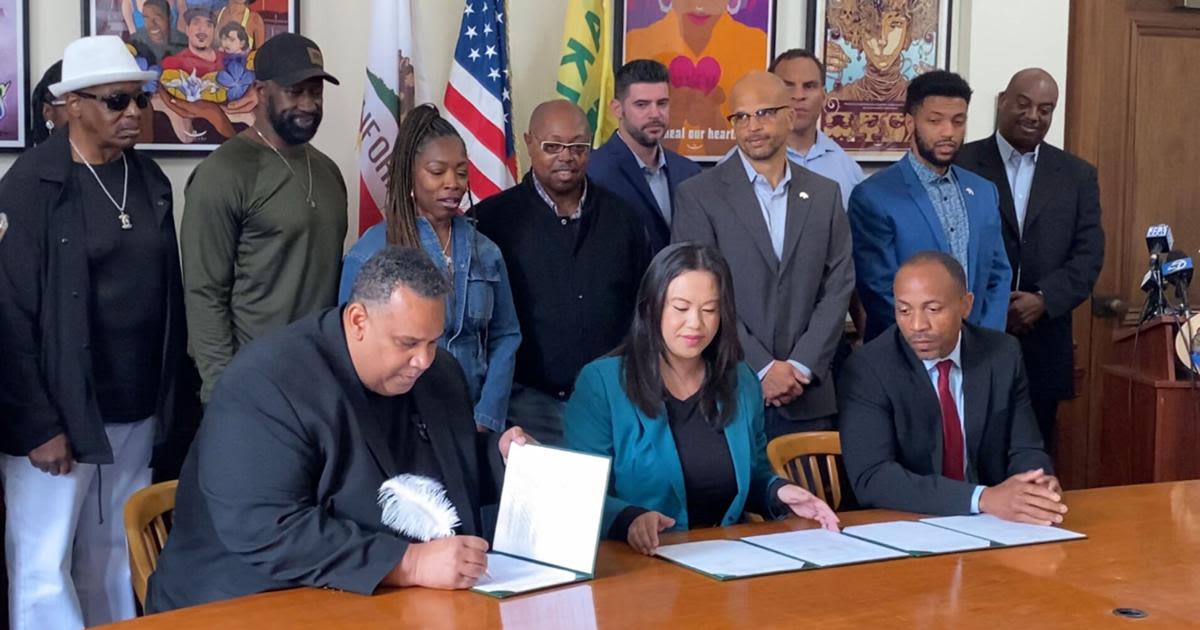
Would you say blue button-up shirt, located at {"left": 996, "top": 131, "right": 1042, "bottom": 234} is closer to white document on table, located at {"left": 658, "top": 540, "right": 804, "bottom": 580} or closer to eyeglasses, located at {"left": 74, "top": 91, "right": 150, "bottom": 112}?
white document on table, located at {"left": 658, "top": 540, "right": 804, "bottom": 580}

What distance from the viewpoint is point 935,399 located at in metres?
3.35

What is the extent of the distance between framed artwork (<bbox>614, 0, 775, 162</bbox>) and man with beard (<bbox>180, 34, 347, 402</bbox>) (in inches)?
64.7

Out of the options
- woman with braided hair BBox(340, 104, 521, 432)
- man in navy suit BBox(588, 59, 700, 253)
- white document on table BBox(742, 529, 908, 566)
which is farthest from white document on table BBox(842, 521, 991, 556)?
man in navy suit BBox(588, 59, 700, 253)

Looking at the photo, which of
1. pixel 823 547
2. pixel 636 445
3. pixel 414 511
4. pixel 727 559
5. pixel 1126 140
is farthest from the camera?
pixel 1126 140

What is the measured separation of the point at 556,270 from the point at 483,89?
3.27 feet

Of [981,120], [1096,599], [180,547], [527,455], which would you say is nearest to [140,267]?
[180,547]

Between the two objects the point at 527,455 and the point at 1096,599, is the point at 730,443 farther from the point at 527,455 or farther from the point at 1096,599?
the point at 1096,599

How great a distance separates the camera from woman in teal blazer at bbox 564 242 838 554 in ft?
10.1

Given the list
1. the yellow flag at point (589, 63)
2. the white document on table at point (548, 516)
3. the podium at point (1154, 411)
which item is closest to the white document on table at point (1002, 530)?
the white document on table at point (548, 516)

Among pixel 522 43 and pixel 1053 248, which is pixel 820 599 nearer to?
pixel 1053 248

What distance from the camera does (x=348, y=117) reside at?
15.4ft

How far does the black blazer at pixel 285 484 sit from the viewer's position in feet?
7.84

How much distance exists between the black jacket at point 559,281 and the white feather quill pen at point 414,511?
1.41m

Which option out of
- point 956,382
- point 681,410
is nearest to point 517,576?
point 681,410
